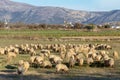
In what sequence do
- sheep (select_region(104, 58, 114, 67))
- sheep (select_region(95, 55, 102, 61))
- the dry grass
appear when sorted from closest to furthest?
1. the dry grass
2. sheep (select_region(104, 58, 114, 67))
3. sheep (select_region(95, 55, 102, 61))

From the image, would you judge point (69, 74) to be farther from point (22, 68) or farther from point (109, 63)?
point (109, 63)

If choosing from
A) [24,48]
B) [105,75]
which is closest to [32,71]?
[105,75]

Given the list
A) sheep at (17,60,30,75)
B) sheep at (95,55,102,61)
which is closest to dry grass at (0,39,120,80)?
sheep at (17,60,30,75)

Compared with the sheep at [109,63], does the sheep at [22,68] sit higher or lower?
higher

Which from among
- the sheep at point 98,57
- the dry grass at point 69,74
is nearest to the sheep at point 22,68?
the dry grass at point 69,74

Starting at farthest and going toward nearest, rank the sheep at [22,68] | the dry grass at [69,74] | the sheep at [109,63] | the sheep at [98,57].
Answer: the sheep at [98,57] < the sheep at [109,63] < the sheep at [22,68] < the dry grass at [69,74]

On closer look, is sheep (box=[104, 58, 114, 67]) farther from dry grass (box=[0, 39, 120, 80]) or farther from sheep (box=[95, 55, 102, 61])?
sheep (box=[95, 55, 102, 61])

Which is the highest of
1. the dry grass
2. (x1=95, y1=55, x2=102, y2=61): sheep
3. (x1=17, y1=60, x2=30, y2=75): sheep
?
(x1=17, y1=60, x2=30, y2=75): sheep

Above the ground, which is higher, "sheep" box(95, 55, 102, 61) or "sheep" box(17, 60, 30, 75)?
"sheep" box(17, 60, 30, 75)

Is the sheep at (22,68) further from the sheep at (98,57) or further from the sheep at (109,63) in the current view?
the sheep at (98,57)

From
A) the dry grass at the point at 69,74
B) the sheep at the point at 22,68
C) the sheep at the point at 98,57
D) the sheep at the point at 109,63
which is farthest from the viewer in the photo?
the sheep at the point at 98,57

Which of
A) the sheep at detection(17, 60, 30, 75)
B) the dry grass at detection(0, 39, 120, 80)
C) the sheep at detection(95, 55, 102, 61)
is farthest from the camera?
the sheep at detection(95, 55, 102, 61)

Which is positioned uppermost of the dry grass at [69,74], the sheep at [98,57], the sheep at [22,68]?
the sheep at [22,68]

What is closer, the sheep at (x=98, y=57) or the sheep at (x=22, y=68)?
the sheep at (x=22, y=68)
